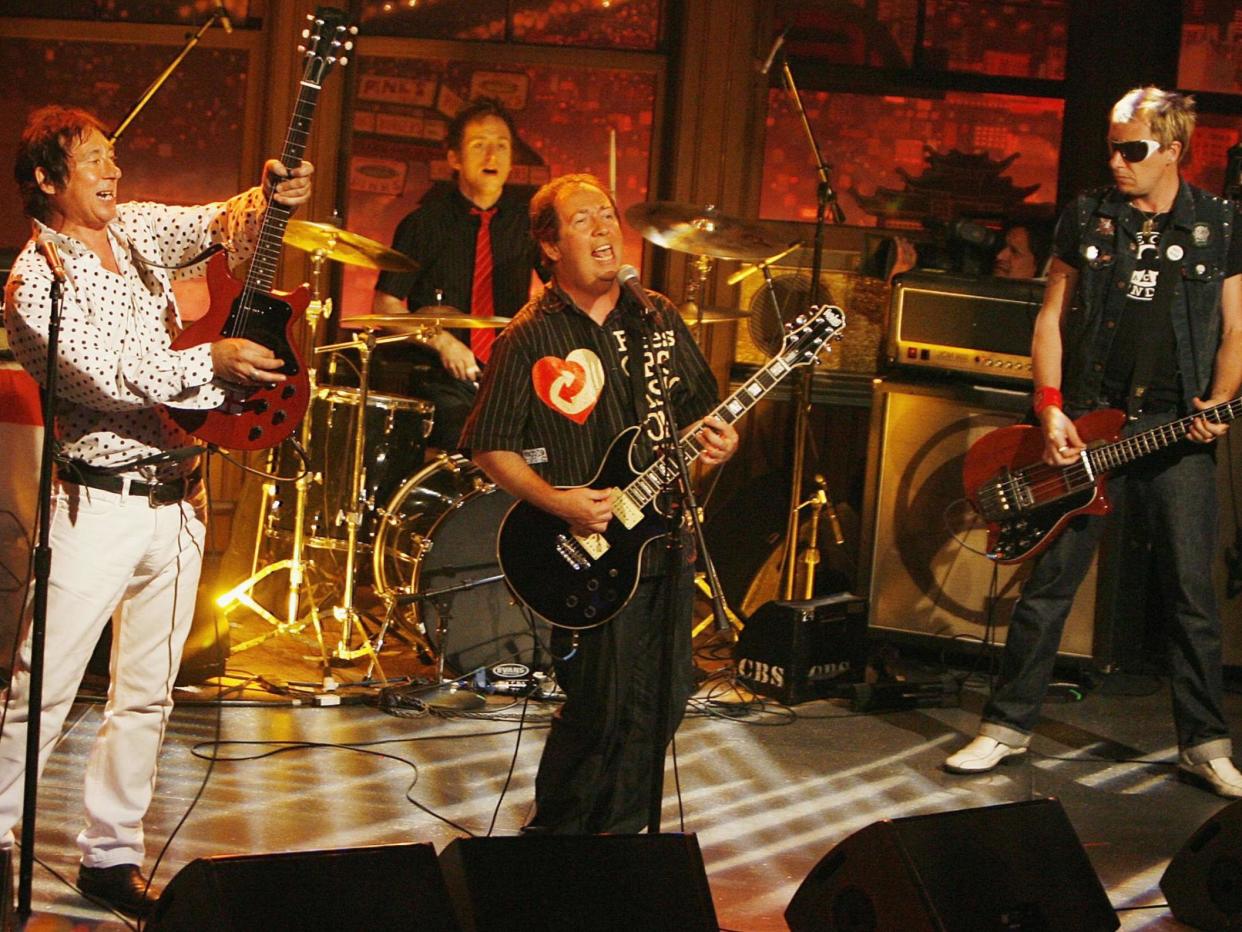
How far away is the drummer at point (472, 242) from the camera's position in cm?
716

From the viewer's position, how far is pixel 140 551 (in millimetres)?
3801

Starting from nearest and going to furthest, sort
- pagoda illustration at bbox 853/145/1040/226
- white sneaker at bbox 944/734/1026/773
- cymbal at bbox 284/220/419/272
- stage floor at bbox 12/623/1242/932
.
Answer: stage floor at bbox 12/623/1242/932 → white sneaker at bbox 944/734/1026/773 → cymbal at bbox 284/220/419/272 → pagoda illustration at bbox 853/145/1040/226

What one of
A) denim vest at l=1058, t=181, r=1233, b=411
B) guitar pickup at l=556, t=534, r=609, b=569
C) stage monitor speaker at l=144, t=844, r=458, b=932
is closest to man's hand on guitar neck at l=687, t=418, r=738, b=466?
guitar pickup at l=556, t=534, r=609, b=569

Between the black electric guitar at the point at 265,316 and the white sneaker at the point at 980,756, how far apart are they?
9.06 ft

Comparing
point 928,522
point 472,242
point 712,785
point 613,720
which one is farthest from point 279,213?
point 928,522

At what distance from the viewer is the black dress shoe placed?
386 cm

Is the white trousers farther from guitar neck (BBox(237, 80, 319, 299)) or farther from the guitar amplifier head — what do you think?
the guitar amplifier head

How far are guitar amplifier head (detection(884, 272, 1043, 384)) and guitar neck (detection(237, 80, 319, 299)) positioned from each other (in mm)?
3518

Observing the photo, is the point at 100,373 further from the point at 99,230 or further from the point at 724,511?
the point at 724,511

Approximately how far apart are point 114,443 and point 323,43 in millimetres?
1115

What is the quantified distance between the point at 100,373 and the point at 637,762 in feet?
5.65

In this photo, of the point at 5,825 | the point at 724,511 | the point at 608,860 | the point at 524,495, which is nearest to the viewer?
the point at 608,860

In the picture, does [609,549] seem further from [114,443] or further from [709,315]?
[709,315]

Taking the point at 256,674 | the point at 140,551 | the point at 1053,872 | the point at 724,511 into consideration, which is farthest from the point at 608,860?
the point at 724,511
